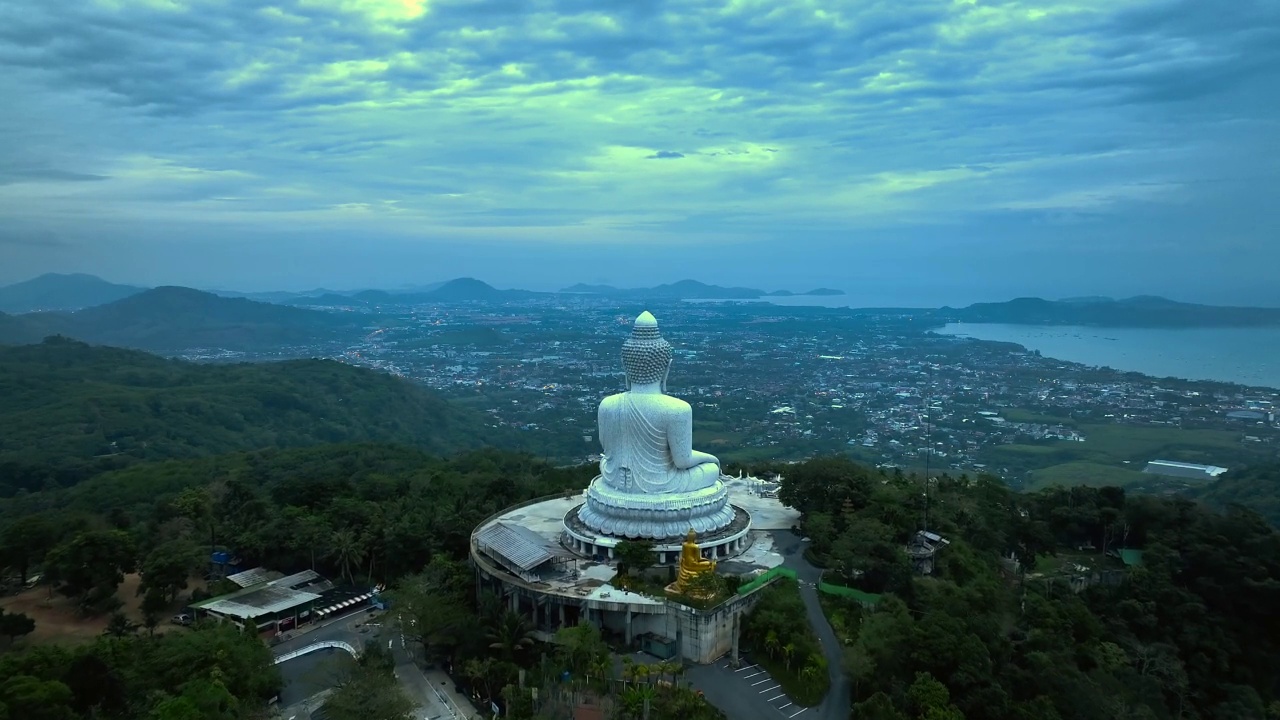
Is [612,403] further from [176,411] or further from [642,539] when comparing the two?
[176,411]

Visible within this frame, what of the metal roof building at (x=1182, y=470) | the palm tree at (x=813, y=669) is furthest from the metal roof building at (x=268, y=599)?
the metal roof building at (x=1182, y=470)

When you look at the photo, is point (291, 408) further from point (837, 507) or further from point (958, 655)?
point (958, 655)

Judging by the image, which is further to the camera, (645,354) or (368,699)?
(645,354)

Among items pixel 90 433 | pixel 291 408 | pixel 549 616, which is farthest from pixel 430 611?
pixel 291 408

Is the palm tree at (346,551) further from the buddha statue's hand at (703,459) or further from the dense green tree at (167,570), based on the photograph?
the buddha statue's hand at (703,459)

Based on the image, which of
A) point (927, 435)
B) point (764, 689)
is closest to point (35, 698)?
point (764, 689)
